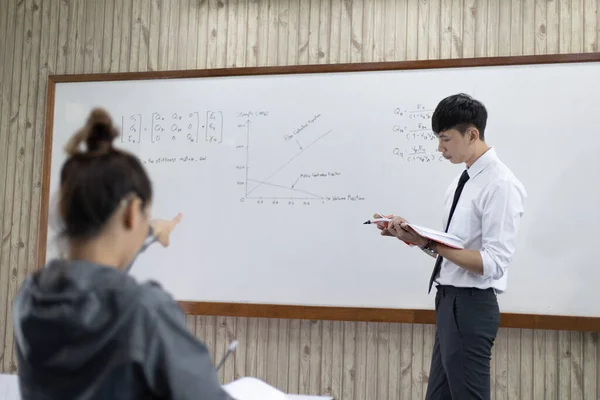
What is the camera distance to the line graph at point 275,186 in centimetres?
303

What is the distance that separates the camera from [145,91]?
10.7 ft

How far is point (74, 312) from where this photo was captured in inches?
33.5

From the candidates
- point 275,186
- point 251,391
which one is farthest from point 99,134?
point 275,186

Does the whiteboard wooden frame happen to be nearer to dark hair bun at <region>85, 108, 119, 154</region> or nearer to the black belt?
the black belt

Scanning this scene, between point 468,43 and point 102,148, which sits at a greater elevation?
point 468,43

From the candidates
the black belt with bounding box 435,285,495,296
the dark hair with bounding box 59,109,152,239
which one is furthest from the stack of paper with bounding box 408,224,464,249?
the dark hair with bounding box 59,109,152,239

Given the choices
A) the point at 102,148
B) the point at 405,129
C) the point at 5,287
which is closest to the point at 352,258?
the point at 405,129

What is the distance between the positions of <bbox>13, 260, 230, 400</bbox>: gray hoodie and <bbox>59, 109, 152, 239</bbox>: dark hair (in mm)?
56

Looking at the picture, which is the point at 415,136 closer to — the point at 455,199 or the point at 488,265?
the point at 455,199

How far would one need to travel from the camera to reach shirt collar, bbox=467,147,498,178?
215cm

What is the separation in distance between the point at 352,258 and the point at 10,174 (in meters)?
1.81

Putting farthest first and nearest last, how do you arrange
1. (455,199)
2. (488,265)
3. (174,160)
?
(174,160) < (455,199) < (488,265)

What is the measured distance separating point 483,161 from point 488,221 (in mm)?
213

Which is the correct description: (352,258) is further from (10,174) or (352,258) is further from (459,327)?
(10,174)
